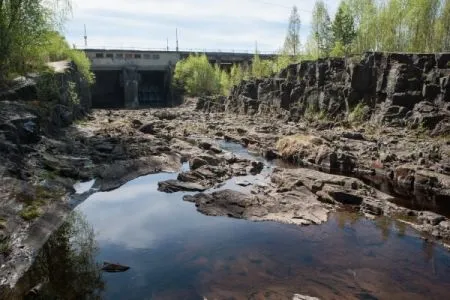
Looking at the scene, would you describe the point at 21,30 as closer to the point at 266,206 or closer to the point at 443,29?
the point at 266,206

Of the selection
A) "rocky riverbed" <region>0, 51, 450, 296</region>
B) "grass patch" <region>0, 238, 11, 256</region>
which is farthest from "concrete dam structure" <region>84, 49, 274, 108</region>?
"grass patch" <region>0, 238, 11, 256</region>

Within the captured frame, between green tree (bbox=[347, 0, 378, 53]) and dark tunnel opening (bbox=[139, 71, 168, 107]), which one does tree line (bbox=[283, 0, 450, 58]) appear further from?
dark tunnel opening (bbox=[139, 71, 168, 107])

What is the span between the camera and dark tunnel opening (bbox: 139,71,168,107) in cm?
11075

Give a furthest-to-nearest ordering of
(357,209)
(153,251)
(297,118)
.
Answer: (297,118), (357,209), (153,251)

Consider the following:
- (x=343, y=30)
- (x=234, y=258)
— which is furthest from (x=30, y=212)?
(x=343, y=30)

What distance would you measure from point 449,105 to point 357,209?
2293 cm

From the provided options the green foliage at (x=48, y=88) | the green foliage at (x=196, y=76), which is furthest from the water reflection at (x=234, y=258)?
the green foliage at (x=196, y=76)

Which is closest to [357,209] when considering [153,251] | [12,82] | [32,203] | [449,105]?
[153,251]

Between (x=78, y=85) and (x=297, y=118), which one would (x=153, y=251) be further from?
(x=78, y=85)

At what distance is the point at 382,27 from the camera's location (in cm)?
Result: 6575

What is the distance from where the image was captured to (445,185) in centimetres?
2700

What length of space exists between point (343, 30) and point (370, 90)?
2408 centimetres

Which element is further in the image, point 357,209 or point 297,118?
point 297,118

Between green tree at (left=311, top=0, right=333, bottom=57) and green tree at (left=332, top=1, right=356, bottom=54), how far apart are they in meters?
6.91
